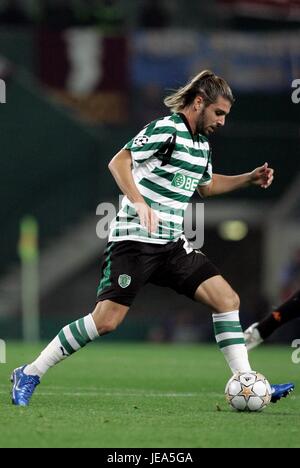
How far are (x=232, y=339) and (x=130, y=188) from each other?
1327 mm

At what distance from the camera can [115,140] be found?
2206cm

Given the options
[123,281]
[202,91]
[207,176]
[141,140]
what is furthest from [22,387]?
[202,91]

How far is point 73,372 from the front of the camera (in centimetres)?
1197

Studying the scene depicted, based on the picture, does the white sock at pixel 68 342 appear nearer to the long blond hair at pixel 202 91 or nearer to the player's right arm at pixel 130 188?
the player's right arm at pixel 130 188

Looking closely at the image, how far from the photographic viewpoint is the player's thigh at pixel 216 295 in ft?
26.7

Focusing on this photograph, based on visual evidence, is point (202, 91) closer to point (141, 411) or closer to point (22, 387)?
point (141, 411)

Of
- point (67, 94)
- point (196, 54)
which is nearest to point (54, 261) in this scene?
point (67, 94)

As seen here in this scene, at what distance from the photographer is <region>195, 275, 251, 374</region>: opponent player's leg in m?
8.16

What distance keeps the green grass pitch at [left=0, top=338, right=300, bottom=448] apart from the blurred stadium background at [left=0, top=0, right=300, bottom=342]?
8.41 meters

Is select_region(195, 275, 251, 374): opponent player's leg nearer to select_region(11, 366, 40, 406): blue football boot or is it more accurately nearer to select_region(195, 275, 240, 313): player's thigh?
select_region(195, 275, 240, 313): player's thigh

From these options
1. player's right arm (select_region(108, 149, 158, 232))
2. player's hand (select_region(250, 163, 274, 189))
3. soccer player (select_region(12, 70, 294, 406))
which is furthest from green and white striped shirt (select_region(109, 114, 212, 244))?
player's hand (select_region(250, 163, 274, 189))

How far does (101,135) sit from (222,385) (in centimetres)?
1197
